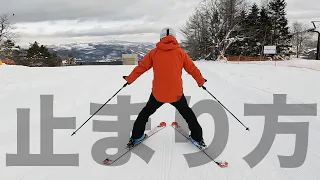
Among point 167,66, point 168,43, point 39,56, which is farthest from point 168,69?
point 39,56

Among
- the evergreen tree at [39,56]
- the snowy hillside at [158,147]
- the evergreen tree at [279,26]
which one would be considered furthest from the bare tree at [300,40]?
the snowy hillside at [158,147]

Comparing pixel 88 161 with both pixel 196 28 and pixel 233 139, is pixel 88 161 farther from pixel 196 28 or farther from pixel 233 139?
pixel 196 28

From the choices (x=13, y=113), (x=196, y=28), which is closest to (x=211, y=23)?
(x=196, y=28)

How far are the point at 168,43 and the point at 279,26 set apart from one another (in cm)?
5703

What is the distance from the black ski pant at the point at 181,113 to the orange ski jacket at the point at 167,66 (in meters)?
0.11

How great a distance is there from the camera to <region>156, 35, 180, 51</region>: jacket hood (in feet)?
12.7

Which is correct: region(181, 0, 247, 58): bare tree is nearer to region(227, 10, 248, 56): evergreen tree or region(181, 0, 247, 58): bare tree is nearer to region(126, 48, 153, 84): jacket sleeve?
region(227, 10, 248, 56): evergreen tree

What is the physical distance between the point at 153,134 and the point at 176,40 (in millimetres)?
1764

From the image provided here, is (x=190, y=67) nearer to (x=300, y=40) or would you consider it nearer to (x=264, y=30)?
(x=264, y=30)

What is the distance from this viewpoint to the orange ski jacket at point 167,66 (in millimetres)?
3920

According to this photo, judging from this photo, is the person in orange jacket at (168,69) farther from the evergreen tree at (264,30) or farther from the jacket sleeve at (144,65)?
the evergreen tree at (264,30)

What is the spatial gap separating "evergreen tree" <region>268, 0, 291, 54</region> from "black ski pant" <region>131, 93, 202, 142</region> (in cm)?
5508

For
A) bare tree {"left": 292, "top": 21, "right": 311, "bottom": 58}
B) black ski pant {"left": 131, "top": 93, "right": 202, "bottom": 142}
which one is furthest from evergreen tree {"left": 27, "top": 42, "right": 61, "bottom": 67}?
black ski pant {"left": 131, "top": 93, "right": 202, "bottom": 142}

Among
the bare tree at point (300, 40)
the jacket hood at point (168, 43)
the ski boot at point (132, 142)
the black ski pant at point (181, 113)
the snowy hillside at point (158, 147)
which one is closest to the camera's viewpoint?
the snowy hillside at point (158, 147)
